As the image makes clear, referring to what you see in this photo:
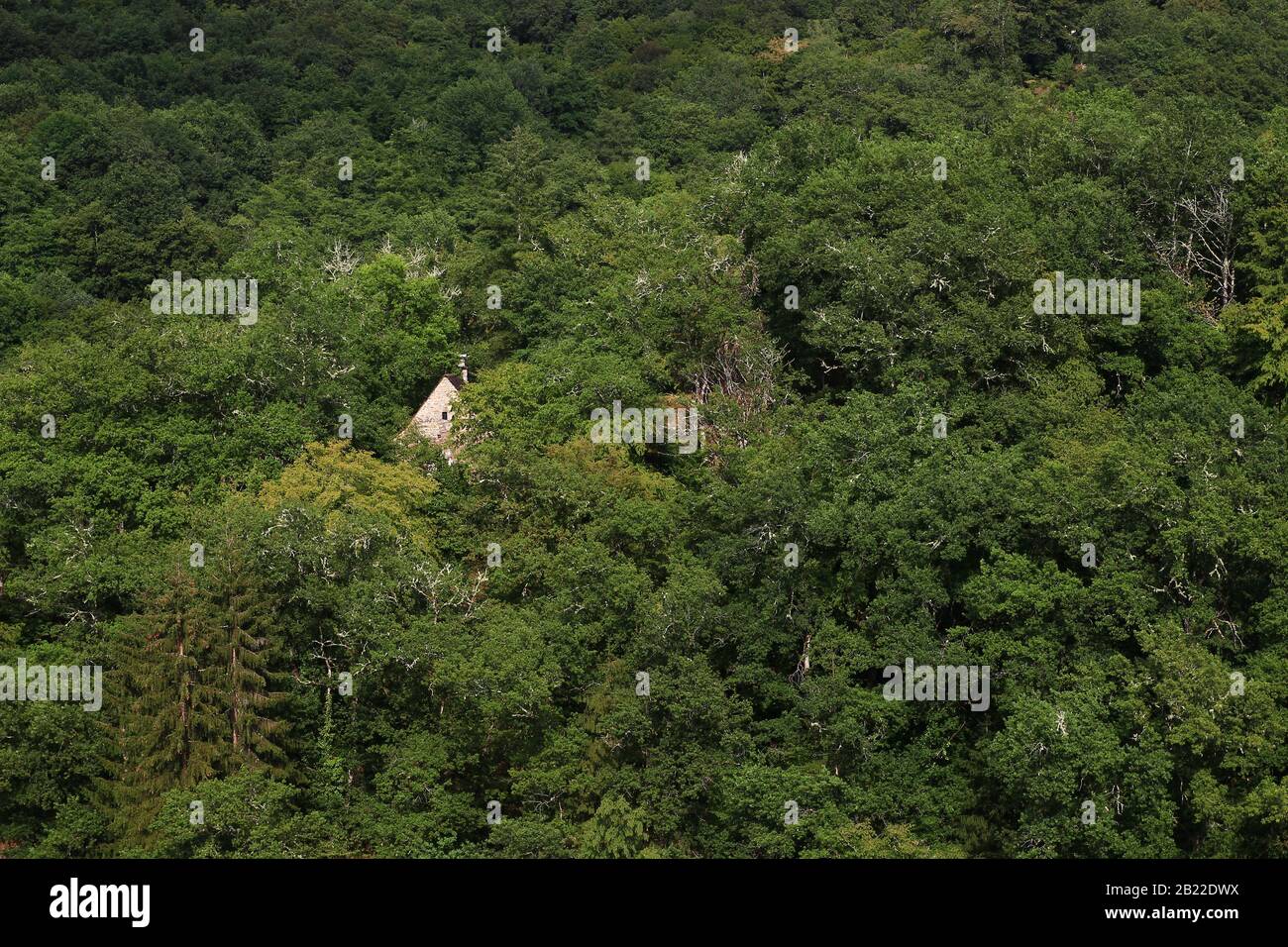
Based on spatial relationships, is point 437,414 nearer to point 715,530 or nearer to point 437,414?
point 437,414

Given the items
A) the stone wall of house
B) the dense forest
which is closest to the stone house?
the stone wall of house

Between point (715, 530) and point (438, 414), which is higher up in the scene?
point (438, 414)

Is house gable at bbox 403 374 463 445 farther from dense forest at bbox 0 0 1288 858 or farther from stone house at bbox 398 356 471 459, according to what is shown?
dense forest at bbox 0 0 1288 858

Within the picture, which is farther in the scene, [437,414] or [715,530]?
[437,414]

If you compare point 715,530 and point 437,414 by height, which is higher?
point 437,414

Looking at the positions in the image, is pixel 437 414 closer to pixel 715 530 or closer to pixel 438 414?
pixel 438 414

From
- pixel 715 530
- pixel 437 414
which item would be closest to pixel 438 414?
pixel 437 414

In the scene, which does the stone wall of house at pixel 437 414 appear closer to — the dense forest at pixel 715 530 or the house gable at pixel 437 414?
the house gable at pixel 437 414

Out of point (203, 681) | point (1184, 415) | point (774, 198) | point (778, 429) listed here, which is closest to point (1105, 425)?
point (1184, 415)

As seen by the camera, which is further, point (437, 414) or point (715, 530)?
point (437, 414)

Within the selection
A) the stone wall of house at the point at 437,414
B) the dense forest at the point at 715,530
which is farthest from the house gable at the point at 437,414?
the dense forest at the point at 715,530
